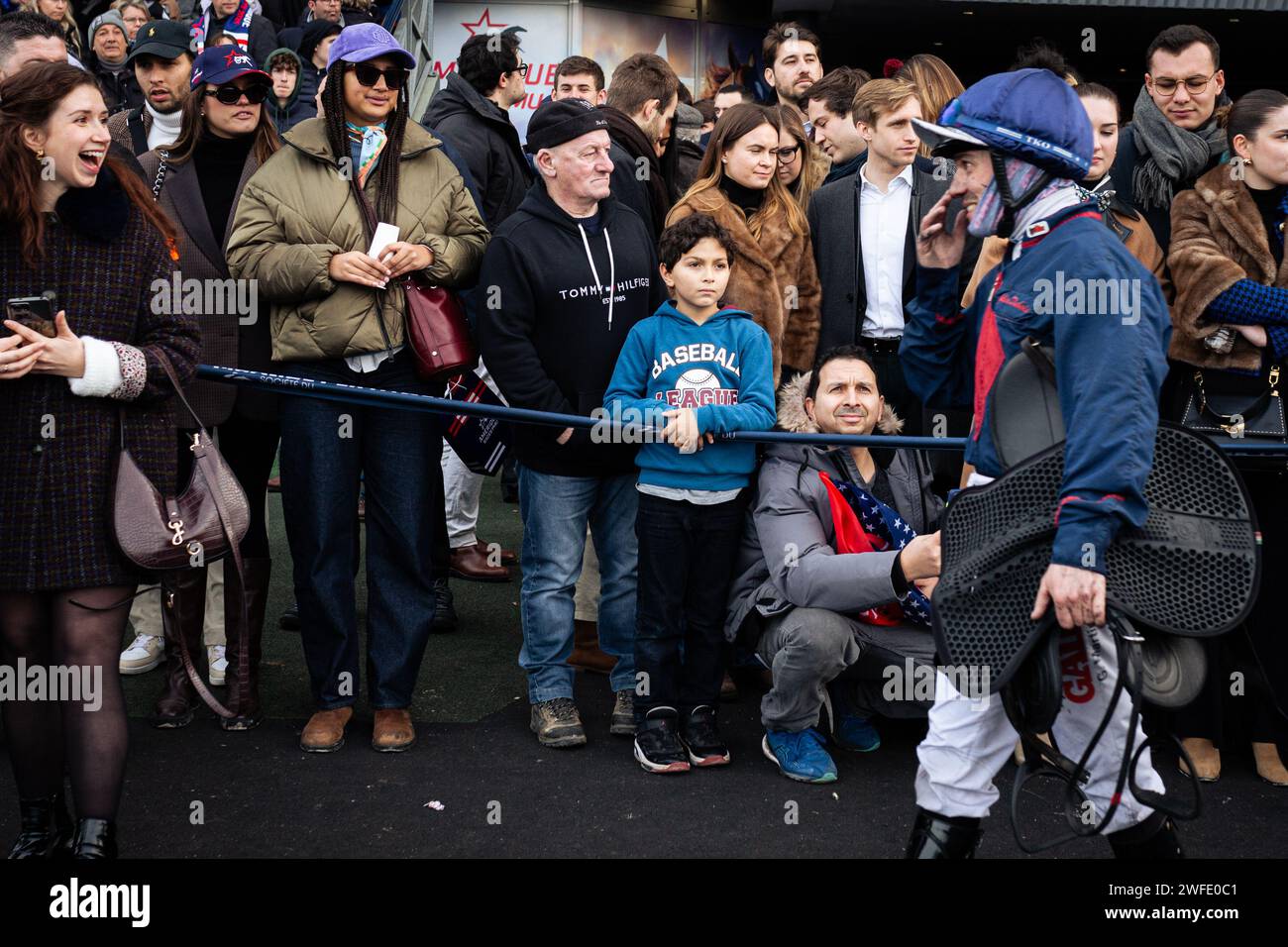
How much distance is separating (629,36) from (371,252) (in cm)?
1314

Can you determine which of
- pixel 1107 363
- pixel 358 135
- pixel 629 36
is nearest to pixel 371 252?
pixel 358 135

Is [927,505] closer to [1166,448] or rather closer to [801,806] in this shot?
[801,806]

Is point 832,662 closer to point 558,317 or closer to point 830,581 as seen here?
point 830,581

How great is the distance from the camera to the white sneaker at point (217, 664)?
5352 millimetres

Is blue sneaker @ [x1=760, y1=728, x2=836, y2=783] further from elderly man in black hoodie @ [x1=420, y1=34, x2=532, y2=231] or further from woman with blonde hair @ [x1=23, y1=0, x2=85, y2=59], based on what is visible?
woman with blonde hair @ [x1=23, y1=0, x2=85, y2=59]

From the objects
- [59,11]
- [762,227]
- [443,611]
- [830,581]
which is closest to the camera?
[830,581]

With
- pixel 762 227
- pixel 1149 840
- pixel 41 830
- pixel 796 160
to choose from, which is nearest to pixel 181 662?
pixel 41 830

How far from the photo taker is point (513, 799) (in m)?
4.33

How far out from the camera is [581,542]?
500cm

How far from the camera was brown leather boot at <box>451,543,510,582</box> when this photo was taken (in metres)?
6.98

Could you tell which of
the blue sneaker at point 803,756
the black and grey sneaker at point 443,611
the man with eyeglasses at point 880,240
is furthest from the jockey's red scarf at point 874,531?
the black and grey sneaker at point 443,611

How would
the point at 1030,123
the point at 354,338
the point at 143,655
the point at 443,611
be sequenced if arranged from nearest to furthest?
the point at 1030,123
the point at 354,338
the point at 143,655
the point at 443,611

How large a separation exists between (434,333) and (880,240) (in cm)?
181

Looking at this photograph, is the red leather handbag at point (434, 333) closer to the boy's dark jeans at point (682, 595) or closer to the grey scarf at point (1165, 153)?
the boy's dark jeans at point (682, 595)
